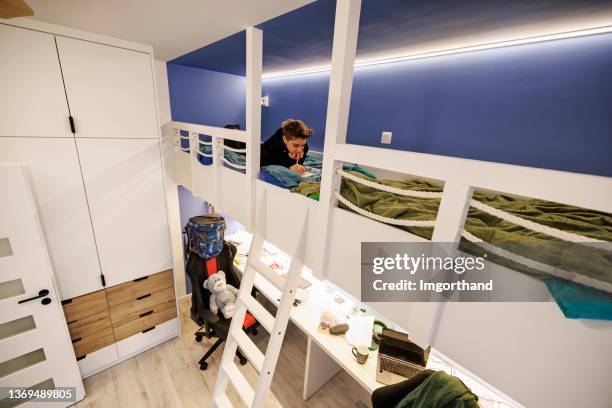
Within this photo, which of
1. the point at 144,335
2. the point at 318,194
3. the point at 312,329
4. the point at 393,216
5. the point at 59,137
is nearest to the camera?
the point at 393,216

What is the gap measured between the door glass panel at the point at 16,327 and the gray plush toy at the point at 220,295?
1.27m

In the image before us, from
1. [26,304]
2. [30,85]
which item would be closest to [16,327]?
[26,304]

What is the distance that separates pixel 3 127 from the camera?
1.65 meters

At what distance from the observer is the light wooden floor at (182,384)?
2.23 metres

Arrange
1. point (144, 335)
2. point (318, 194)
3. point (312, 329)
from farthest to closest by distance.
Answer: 1. point (144, 335)
2. point (312, 329)
3. point (318, 194)

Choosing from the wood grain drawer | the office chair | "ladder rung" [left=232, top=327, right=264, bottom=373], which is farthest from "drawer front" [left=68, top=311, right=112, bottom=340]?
"ladder rung" [left=232, top=327, right=264, bottom=373]

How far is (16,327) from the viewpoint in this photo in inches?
73.4

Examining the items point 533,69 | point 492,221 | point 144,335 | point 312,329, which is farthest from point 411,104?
point 144,335

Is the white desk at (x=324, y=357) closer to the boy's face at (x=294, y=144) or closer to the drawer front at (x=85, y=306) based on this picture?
the boy's face at (x=294, y=144)

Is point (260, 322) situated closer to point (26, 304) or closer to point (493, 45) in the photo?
point (26, 304)

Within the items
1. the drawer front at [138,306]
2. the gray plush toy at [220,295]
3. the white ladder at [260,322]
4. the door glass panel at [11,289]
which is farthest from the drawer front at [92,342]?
the white ladder at [260,322]

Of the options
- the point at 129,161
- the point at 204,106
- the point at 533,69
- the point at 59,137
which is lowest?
the point at 129,161

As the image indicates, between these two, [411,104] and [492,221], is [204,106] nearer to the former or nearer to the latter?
[411,104]

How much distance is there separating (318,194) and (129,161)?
6.42ft
